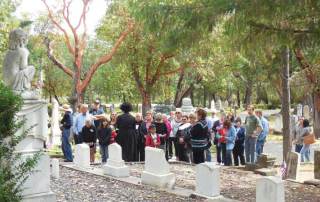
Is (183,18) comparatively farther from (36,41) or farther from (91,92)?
(91,92)

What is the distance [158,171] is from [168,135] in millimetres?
3441

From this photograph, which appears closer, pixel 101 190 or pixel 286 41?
pixel 286 41

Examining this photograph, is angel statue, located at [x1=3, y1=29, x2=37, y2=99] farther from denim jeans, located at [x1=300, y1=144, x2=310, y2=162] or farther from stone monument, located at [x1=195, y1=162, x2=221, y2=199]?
denim jeans, located at [x1=300, y1=144, x2=310, y2=162]

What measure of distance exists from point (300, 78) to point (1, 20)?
16.1 m

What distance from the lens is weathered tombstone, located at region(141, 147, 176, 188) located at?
10219 millimetres

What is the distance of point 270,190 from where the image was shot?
7.45 meters

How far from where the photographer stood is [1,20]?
26.8 m

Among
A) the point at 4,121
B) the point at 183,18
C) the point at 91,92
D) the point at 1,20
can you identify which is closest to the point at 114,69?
the point at 1,20

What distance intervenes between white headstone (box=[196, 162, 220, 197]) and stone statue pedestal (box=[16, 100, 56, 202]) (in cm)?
287

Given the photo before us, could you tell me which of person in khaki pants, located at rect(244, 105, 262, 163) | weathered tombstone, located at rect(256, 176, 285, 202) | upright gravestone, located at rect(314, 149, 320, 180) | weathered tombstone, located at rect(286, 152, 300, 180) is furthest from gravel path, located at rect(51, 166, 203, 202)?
person in khaki pants, located at rect(244, 105, 262, 163)

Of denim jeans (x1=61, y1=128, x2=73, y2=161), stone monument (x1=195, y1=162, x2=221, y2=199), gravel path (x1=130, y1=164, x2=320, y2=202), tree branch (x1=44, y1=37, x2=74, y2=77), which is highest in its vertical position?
tree branch (x1=44, y1=37, x2=74, y2=77)

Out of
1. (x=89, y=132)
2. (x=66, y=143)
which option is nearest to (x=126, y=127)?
(x=89, y=132)

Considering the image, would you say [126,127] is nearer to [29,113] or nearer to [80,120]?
[80,120]

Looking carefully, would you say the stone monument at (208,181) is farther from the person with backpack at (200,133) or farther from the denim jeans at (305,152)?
the denim jeans at (305,152)
